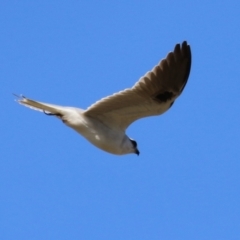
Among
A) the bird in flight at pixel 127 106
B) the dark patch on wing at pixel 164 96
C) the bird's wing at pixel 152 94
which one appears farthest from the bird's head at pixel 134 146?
the dark patch on wing at pixel 164 96

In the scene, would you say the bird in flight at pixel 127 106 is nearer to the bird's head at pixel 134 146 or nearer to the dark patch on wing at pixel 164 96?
the dark patch on wing at pixel 164 96

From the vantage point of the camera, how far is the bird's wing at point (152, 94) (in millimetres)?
13961

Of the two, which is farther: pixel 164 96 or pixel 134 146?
pixel 134 146

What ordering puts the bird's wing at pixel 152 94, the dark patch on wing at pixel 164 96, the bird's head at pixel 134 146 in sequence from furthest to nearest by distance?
the bird's head at pixel 134 146 → the dark patch on wing at pixel 164 96 → the bird's wing at pixel 152 94

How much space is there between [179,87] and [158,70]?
0.38 m

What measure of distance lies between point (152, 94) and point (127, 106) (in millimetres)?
356

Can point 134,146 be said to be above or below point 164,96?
below

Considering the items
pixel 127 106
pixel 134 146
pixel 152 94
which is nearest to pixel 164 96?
pixel 152 94

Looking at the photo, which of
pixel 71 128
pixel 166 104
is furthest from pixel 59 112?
pixel 166 104

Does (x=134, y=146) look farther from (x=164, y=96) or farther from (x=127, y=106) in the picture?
(x=164, y=96)

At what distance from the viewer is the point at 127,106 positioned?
46.8 feet

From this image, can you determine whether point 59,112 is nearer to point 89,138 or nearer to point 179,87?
point 89,138

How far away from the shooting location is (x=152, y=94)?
46.5 ft

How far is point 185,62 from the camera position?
45.8ft
